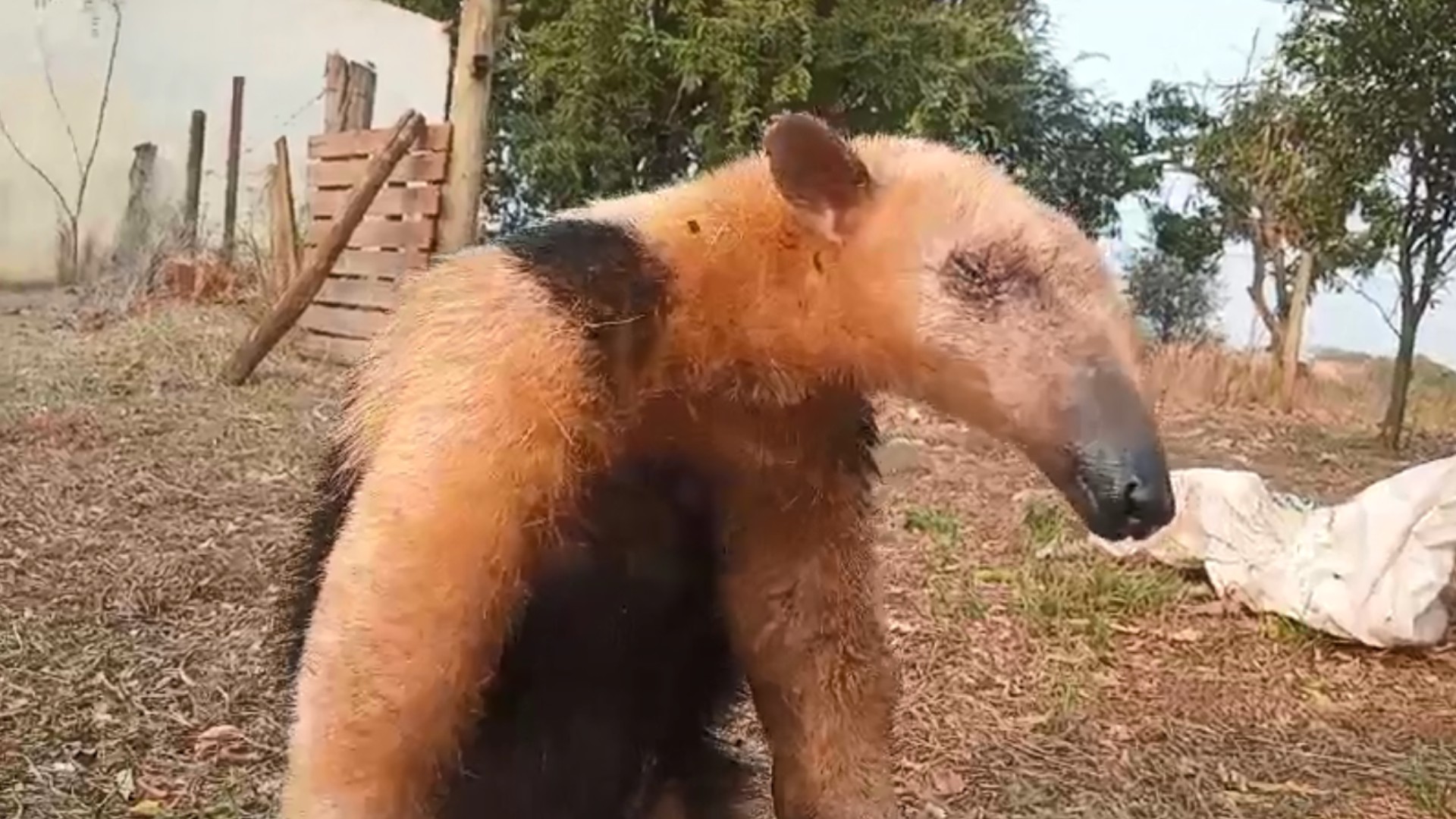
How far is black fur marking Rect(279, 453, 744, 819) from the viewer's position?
2000 millimetres

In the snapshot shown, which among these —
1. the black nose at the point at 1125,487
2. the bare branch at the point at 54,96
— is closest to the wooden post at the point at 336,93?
the bare branch at the point at 54,96

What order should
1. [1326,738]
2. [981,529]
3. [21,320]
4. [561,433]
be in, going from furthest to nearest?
[21,320] → [981,529] → [1326,738] → [561,433]

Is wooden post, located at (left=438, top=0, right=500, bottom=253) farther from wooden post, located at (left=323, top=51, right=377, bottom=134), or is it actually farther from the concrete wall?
the concrete wall

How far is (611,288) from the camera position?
195 cm

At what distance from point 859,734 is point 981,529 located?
3.60 meters

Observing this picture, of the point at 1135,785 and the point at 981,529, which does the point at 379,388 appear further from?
the point at 981,529

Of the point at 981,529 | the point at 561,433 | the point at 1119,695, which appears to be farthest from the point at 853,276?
the point at 981,529

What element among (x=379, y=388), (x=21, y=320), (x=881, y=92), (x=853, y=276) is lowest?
(x=21, y=320)

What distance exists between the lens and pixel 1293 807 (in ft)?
11.5

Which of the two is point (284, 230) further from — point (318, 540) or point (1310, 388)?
point (318, 540)

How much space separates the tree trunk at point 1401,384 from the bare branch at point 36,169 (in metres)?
10.3

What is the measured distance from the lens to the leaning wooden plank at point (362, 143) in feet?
28.2

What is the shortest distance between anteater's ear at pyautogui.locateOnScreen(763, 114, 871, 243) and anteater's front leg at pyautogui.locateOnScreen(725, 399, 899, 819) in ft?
0.99

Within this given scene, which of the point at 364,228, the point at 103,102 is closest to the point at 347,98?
the point at 364,228
